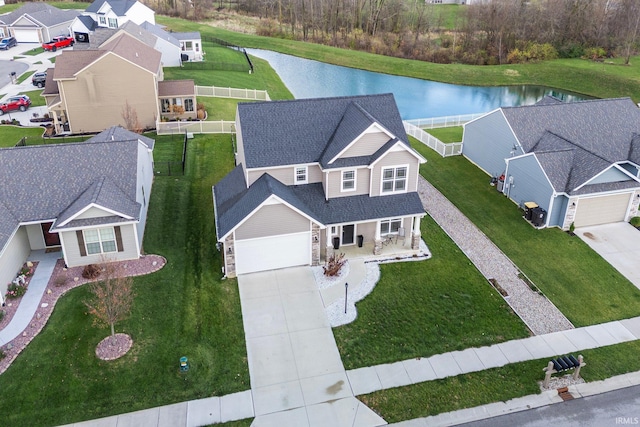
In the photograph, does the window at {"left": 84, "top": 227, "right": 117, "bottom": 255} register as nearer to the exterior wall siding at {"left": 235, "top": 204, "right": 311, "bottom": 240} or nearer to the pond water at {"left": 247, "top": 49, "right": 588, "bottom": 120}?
the exterior wall siding at {"left": 235, "top": 204, "right": 311, "bottom": 240}

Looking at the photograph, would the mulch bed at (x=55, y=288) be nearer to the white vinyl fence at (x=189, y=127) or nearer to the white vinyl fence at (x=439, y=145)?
the white vinyl fence at (x=189, y=127)

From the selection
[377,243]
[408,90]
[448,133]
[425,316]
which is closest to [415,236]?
[377,243]

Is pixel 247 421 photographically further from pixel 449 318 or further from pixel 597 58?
pixel 597 58

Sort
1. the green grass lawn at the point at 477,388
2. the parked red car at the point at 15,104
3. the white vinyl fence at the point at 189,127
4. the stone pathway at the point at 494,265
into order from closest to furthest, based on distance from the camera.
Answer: the green grass lawn at the point at 477,388
the stone pathway at the point at 494,265
the white vinyl fence at the point at 189,127
the parked red car at the point at 15,104

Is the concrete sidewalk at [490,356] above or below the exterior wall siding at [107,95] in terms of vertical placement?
below

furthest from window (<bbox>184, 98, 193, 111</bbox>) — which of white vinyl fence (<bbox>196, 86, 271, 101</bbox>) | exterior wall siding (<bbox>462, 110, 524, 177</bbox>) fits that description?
exterior wall siding (<bbox>462, 110, 524, 177</bbox>)

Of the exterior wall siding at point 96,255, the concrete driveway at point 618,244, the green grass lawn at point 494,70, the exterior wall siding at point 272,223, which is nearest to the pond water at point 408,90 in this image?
the green grass lawn at point 494,70
